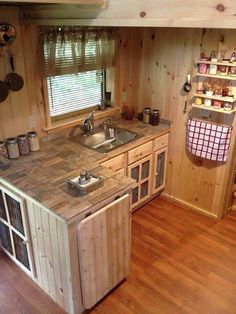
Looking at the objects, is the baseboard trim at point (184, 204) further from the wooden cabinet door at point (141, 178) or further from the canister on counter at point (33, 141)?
the canister on counter at point (33, 141)

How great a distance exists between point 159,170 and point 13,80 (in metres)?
1.85

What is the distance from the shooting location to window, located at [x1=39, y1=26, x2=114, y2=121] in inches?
102

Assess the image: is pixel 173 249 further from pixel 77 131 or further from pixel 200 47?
pixel 200 47

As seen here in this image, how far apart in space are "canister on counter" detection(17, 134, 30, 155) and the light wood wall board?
96cm

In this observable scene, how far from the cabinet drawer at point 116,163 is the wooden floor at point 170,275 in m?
0.72

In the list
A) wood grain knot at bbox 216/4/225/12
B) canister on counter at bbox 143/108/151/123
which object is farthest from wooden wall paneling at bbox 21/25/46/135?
wood grain knot at bbox 216/4/225/12

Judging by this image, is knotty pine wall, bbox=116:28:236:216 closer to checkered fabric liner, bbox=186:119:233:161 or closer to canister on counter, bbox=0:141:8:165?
checkered fabric liner, bbox=186:119:233:161

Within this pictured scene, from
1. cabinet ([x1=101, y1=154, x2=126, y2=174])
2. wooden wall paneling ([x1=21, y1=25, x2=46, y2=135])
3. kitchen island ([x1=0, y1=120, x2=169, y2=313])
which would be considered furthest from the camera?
cabinet ([x1=101, y1=154, x2=126, y2=174])

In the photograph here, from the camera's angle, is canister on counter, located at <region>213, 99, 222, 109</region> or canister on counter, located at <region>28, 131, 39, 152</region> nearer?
canister on counter, located at <region>28, 131, 39, 152</region>

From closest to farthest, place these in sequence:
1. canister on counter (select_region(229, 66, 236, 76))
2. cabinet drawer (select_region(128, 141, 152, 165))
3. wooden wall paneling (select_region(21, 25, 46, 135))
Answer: wooden wall paneling (select_region(21, 25, 46, 135))
canister on counter (select_region(229, 66, 236, 76))
cabinet drawer (select_region(128, 141, 152, 165))

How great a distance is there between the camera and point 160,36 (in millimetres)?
3061

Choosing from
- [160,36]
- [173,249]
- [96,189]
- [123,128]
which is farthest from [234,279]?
[160,36]

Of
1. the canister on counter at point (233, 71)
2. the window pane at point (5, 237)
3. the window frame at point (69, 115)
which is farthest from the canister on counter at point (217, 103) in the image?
the window pane at point (5, 237)

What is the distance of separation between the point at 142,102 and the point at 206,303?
2182 millimetres
